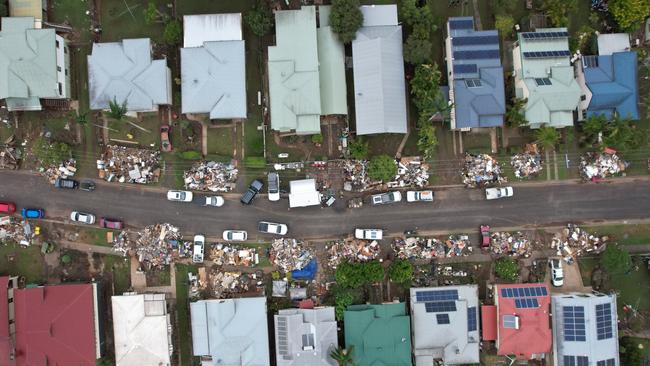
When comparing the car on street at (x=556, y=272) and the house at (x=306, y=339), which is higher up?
the car on street at (x=556, y=272)

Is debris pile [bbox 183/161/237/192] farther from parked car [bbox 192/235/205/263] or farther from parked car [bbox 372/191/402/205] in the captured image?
parked car [bbox 372/191/402/205]

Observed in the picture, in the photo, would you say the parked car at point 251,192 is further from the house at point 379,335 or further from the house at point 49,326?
the house at point 49,326

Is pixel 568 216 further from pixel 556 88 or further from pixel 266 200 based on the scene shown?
pixel 266 200

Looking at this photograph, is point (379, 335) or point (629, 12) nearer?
point (379, 335)

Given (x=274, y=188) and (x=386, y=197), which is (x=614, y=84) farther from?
(x=274, y=188)

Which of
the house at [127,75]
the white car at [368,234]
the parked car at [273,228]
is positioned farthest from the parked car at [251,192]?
the house at [127,75]

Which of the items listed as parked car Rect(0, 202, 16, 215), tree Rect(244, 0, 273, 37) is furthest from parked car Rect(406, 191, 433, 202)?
parked car Rect(0, 202, 16, 215)

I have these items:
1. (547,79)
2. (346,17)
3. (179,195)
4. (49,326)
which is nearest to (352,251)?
(179,195)
